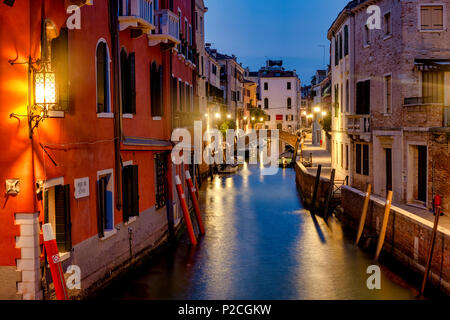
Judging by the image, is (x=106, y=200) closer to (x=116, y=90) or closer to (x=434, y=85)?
(x=116, y=90)

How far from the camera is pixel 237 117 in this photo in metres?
65.4

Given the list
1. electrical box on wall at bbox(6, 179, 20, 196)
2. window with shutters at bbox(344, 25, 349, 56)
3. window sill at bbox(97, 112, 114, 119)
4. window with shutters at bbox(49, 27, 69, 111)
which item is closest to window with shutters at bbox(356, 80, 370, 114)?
window with shutters at bbox(344, 25, 349, 56)

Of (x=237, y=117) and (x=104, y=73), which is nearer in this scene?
(x=104, y=73)

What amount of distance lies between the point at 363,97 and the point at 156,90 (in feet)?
34.0

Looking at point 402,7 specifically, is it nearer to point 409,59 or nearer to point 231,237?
point 409,59

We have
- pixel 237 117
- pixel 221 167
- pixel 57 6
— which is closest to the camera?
pixel 57 6

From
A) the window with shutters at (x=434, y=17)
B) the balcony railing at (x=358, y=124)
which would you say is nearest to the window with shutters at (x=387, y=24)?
the window with shutters at (x=434, y=17)

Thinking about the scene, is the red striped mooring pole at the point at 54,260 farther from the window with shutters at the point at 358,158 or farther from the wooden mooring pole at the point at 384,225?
the window with shutters at the point at 358,158

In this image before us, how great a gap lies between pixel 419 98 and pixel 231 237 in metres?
7.80

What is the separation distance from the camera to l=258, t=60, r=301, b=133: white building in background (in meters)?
A: 88.9

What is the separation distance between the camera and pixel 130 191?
13.1m

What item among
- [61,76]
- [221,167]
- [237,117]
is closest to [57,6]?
[61,76]

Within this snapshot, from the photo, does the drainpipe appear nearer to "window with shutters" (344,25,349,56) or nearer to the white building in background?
"window with shutters" (344,25,349,56)

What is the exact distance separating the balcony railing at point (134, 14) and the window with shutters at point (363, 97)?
1167cm
